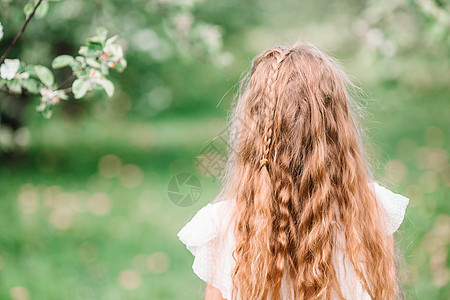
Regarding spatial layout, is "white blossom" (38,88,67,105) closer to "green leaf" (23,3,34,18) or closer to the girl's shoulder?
"green leaf" (23,3,34,18)

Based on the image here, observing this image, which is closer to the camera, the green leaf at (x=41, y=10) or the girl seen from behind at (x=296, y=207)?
the girl seen from behind at (x=296, y=207)

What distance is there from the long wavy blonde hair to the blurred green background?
41 cm

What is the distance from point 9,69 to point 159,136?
Result: 3.38 m

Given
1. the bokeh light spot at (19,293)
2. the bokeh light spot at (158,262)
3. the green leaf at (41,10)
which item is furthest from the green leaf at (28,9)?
the bokeh light spot at (158,262)

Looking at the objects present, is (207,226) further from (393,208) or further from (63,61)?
(63,61)

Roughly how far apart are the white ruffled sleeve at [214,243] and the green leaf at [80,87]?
0.59 metres

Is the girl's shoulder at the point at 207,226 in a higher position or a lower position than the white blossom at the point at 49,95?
lower

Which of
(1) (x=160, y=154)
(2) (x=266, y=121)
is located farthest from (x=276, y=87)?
(1) (x=160, y=154)

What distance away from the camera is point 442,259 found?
8.92ft

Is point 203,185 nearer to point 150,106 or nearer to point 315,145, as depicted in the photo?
point 150,106

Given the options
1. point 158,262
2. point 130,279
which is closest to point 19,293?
point 130,279

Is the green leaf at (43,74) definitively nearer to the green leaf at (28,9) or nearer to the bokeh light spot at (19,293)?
the green leaf at (28,9)

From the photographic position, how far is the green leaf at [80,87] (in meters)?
1.57

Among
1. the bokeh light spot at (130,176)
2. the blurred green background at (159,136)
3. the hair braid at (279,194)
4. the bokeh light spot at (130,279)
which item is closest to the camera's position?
the hair braid at (279,194)
